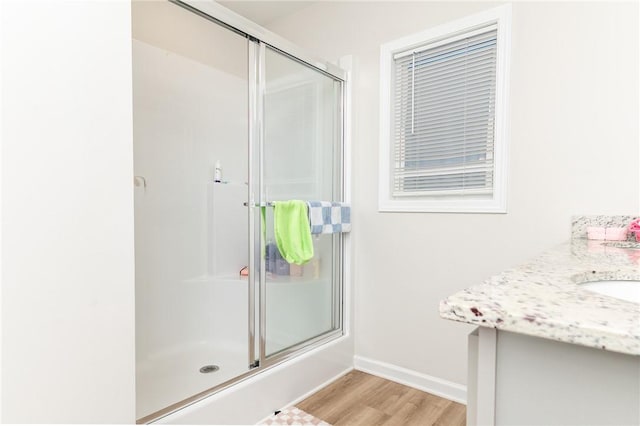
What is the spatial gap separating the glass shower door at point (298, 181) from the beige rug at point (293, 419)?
0.28 m

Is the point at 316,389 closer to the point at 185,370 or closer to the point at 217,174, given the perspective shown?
the point at 185,370

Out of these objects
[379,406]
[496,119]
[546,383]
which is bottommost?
[379,406]

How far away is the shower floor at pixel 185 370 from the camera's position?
171 centimetres

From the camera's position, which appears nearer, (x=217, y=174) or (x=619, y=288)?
(x=619, y=288)

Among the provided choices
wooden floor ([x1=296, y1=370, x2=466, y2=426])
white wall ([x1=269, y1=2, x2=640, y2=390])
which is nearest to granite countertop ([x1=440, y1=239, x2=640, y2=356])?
white wall ([x1=269, y1=2, x2=640, y2=390])

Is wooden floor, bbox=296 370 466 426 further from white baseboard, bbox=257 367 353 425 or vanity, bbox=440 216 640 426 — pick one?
vanity, bbox=440 216 640 426

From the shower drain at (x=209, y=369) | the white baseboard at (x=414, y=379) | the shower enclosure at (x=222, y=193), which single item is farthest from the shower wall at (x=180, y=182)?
the white baseboard at (x=414, y=379)

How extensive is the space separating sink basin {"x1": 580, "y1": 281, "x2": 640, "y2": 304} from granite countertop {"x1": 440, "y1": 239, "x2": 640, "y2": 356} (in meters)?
0.02

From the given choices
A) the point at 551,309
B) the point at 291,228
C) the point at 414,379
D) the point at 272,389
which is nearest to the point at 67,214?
the point at 291,228

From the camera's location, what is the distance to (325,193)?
2.14 meters

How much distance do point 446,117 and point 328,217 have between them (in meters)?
0.83

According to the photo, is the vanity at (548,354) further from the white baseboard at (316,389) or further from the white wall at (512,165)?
the white baseboard at (316,389)

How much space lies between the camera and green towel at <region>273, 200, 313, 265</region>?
1767 millimetres

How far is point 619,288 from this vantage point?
779 millimetres
